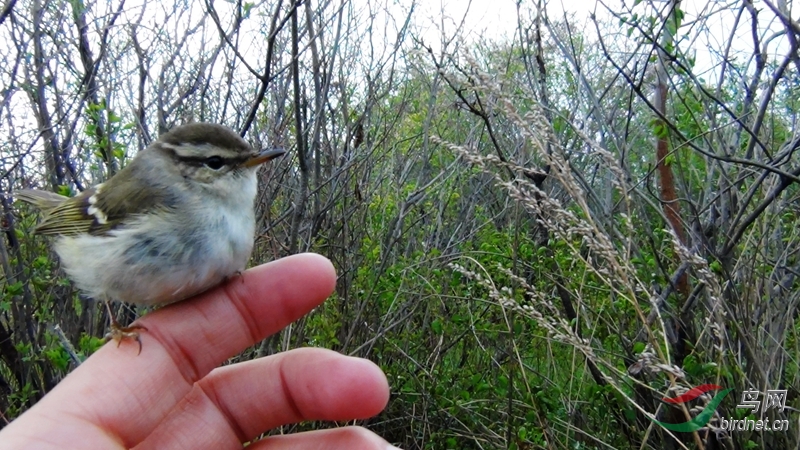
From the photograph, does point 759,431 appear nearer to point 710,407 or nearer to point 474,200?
point 710,407

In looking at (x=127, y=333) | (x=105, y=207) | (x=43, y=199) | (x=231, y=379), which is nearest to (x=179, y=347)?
(x=127, y=333)

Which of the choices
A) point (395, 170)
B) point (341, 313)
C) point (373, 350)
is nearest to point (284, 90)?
point (395, 170)

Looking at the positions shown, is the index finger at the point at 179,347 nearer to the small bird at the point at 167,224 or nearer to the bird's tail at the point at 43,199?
the small bird at the point at 167,224

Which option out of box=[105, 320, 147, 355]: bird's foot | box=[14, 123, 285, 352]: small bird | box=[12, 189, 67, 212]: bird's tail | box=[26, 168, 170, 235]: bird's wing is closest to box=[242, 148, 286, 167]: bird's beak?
box=[14, 123, 285, 352]: small bird

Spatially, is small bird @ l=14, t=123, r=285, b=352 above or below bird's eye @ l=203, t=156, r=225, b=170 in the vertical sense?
below

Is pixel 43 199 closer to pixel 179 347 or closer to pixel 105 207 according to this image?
pixel 105 207

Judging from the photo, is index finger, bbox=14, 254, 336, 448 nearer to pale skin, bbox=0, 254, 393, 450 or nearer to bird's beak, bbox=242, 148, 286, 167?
pale skin, bbox=0, 254, 393, 450
